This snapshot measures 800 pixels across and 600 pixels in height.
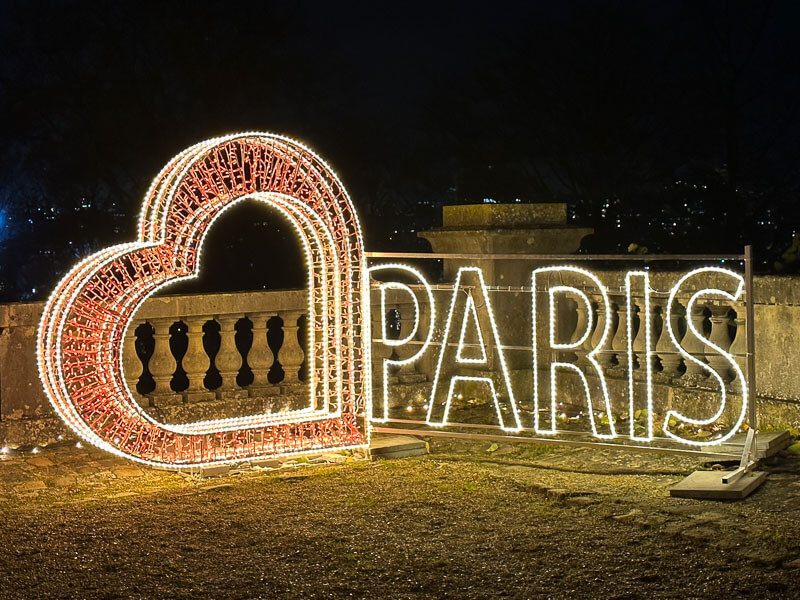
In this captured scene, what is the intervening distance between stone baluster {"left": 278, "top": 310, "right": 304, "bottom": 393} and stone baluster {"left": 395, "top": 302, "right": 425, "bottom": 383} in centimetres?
101

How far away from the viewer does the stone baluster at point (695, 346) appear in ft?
27.8

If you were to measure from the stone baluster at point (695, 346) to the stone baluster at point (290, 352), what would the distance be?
319 cm

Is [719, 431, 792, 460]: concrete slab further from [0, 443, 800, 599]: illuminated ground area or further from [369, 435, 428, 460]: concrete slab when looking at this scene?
[369, 435, 428, 460]: concrete slab

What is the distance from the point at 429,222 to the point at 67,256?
737 centimetres

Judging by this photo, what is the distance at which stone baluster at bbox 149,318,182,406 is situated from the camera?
8633 mm

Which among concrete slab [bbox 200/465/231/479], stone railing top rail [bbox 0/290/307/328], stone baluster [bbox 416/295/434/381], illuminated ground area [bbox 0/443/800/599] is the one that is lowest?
illuminated ground area [bbox 0/443/800/599]

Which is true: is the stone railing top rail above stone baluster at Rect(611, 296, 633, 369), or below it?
above

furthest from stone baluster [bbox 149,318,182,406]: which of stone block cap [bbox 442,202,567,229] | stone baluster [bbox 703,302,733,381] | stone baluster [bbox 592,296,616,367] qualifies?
stone baluster [bbox 703,302,733,381]

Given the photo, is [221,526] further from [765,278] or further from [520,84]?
[520,84]

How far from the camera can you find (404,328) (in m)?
9.62

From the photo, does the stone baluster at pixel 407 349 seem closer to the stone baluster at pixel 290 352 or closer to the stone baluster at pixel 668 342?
the stone baluster at pixel 290 352

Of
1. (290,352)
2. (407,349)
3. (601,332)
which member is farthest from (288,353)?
(601,332)

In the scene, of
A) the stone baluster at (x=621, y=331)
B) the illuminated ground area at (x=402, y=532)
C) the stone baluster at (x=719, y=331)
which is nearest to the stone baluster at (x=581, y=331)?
the stone baluster at (x=621, y=331)

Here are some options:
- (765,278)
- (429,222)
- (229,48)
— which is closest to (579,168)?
(429,222)
